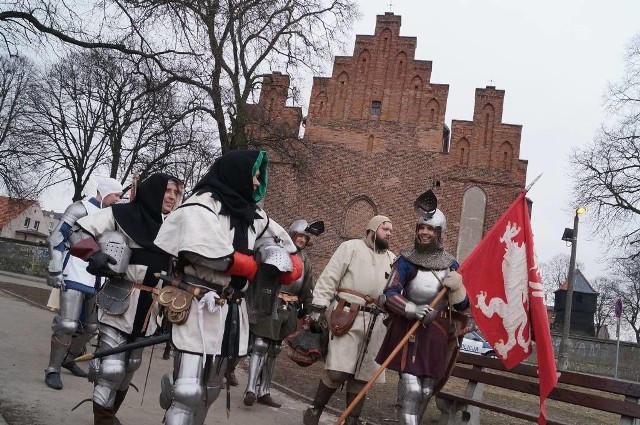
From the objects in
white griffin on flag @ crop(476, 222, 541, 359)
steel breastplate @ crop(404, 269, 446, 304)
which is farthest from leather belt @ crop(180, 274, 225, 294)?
white griffin on flag @ crop(476, 222, 541, 359)

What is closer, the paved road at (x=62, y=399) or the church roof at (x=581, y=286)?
the paved road at (x=62, y=399)

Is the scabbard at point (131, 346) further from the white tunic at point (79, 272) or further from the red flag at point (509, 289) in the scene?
the red flag at point (509, 289)

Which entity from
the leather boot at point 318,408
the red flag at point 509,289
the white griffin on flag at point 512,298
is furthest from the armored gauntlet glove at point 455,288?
the leather boot at point 318,408

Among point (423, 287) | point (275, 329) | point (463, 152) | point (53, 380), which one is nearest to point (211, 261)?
point (423, 287)

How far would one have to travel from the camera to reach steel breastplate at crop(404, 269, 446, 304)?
5188 mm

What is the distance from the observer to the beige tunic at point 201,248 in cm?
364

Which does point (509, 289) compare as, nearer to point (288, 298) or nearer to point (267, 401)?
point (288, 298)

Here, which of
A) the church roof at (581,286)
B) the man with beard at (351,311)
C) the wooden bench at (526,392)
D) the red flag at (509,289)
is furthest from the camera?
the church roof at (581,286)

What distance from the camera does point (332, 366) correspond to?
234 inches

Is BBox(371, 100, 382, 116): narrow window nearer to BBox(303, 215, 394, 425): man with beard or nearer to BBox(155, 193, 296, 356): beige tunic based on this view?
BBox(303, 215, 394, 425): man with beard

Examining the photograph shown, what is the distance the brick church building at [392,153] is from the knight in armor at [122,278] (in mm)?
22780

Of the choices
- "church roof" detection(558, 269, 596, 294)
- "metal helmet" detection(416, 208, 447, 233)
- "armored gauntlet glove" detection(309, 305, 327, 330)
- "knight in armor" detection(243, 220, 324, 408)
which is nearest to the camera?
"metal helmet" detection(416, 208, 447, 233)

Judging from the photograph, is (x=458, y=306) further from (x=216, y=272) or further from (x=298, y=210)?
(x=298, y=210)

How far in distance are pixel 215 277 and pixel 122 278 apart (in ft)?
3.77
